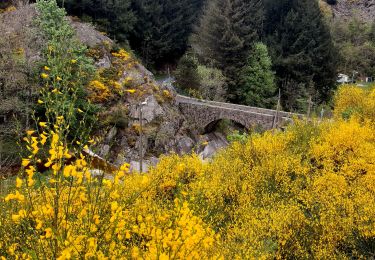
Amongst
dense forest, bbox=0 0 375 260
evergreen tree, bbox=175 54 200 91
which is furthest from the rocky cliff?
evergreen tree, bbox=175 54 200 91

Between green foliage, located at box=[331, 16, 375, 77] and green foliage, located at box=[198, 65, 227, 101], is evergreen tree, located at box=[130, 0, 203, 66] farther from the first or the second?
green foliage, located at box=[331, 16, 375, 77]

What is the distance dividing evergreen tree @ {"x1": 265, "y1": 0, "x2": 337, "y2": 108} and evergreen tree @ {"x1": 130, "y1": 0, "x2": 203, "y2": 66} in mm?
11503

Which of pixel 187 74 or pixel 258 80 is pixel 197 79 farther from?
pixel 258 80

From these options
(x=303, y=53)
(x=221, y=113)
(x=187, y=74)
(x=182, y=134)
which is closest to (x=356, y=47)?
(x=303, y=53)

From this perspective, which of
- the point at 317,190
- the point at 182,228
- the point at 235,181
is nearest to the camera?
the point at 182,228

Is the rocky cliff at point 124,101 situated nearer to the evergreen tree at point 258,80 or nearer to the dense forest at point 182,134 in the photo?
the dense forest at point 182,134

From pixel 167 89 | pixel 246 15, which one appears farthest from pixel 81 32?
pixel 246 15

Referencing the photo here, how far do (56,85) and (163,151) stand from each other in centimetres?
2468

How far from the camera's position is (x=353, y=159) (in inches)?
648

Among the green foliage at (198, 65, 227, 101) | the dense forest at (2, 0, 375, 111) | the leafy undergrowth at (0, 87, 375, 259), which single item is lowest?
the leafy undergrowth at (0, 87, 375, 259)

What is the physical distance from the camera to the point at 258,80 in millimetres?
40344

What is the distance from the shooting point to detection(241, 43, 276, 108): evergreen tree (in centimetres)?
4011

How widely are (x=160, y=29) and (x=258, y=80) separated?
45.0ft

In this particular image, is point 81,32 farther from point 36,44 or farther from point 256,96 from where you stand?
point 256,96
